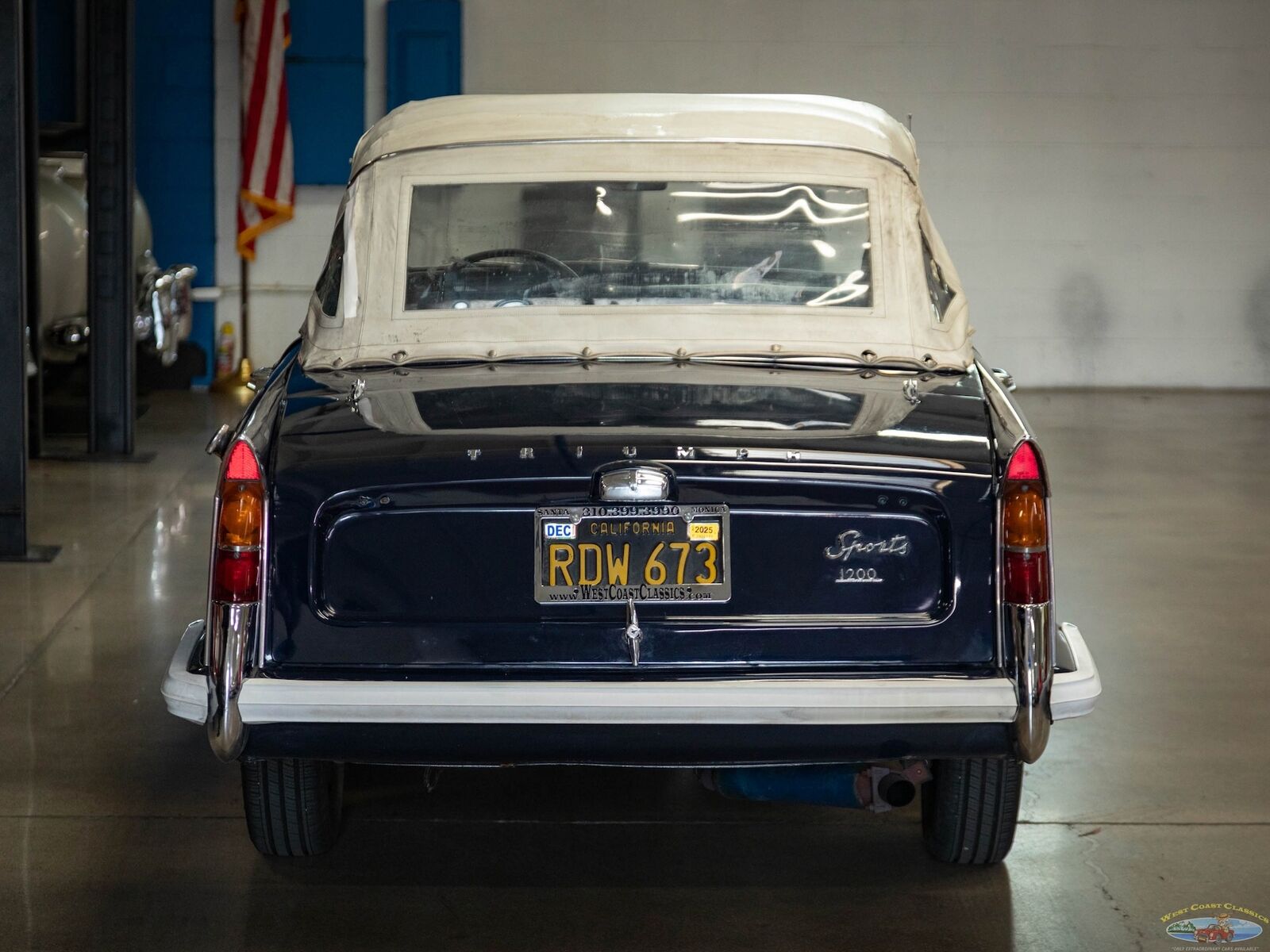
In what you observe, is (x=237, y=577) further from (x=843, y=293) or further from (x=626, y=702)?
(x=843, y=293)

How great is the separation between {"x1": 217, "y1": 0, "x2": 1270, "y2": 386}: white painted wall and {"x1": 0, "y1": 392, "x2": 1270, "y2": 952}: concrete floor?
8.14 metres

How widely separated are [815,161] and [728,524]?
138cm

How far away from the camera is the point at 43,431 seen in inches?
388

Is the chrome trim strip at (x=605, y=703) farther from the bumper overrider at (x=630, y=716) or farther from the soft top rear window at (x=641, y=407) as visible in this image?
the soft top rear window at (x=641, y=407)

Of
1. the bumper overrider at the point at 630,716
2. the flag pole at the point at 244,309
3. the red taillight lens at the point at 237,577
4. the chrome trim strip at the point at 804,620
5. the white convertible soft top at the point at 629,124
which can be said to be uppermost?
the white convertible soft top at the point at 629,124

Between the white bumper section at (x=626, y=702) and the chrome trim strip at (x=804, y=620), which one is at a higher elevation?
the chrome trim strip at (x=804, y=620)

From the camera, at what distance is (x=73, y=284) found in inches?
384

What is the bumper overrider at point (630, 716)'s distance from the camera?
274 centimetres

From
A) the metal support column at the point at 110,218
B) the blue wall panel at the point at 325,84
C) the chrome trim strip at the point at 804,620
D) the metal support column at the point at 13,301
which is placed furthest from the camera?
the blue wall panel at the point at 325,84

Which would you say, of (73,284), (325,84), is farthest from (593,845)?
(325,84)

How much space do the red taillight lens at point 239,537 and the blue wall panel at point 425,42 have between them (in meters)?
10.1

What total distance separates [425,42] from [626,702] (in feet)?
34.9

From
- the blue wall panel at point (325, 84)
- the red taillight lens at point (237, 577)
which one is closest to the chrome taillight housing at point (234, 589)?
the red taillight lens at point (237, 577)

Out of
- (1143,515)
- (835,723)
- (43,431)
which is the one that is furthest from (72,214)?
(835,723)
